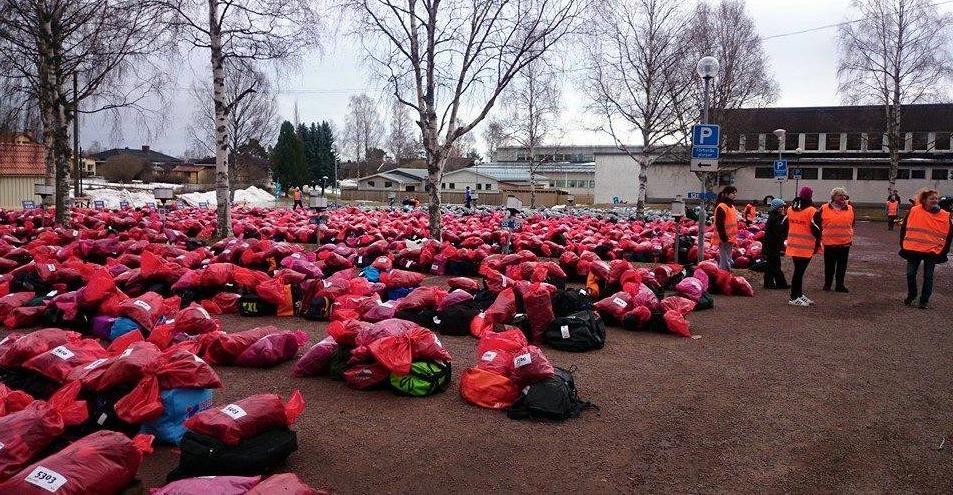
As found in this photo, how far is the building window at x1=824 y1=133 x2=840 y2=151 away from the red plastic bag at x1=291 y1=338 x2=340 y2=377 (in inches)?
2145

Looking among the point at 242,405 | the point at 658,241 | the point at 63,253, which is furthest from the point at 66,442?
the point at 658,241

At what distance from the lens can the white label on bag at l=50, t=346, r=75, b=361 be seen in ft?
14.4

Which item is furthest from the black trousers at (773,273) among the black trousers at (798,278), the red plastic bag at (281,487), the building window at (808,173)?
the building window at (808,173)

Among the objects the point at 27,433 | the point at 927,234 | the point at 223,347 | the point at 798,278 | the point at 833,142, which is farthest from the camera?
the point at 833,142

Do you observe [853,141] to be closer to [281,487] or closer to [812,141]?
[812,141]

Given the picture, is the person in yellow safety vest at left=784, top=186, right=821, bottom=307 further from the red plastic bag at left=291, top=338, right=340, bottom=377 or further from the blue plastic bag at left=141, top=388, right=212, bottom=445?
the blue plastic bag at left=141, top=388, right=212, bottom=445

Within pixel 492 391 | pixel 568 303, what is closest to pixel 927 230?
pixel 568 303

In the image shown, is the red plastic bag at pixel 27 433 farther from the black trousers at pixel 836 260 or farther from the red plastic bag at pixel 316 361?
the black trousers at pixel 836 260

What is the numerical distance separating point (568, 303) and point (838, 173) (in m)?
48.7

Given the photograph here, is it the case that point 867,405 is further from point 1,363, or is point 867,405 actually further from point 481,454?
point 1,363

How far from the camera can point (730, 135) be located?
39812mm

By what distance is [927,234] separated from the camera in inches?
325

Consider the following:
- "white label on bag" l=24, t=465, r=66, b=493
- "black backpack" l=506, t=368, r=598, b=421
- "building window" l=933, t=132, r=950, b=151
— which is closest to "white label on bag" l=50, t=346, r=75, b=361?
"white label on bag" l=24, t=465, r=66, b=493

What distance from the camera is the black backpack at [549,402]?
4.38 m
